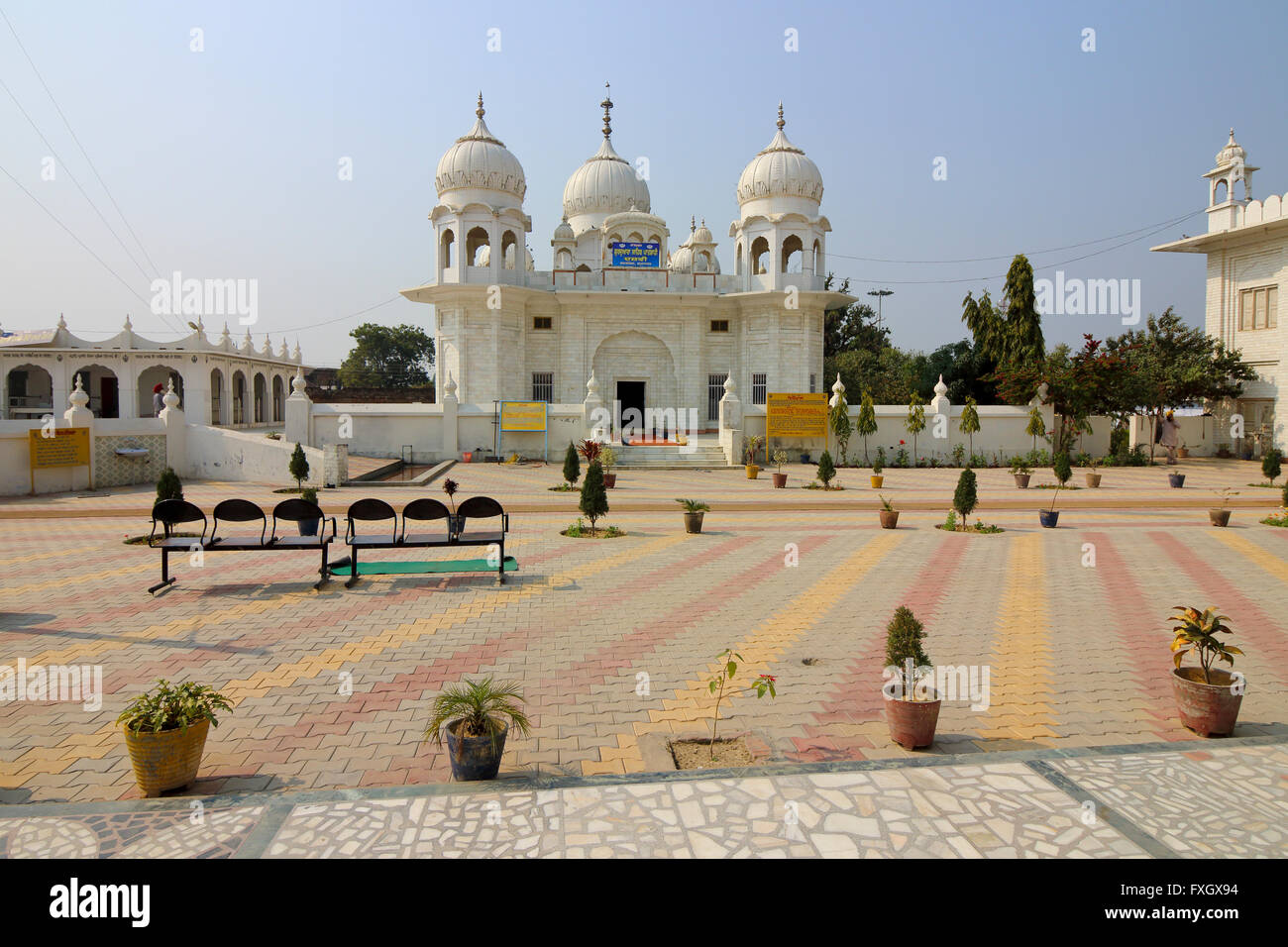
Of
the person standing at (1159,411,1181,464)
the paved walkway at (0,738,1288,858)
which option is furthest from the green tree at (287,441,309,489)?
the person standing at (1159,411,1181,464)

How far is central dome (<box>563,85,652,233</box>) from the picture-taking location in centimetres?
3947

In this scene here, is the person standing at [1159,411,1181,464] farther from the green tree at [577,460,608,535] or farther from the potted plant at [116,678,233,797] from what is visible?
the potted plant at [116,678,233,797]

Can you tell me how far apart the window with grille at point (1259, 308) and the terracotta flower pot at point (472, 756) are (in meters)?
40.1

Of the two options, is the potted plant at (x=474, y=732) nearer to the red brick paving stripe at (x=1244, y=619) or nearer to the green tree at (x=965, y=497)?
the red brick paving stripe at (x=1244, y=619)

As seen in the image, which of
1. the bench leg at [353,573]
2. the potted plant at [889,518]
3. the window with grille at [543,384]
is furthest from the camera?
the window with grille at [543,384]

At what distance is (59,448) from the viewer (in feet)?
64.0

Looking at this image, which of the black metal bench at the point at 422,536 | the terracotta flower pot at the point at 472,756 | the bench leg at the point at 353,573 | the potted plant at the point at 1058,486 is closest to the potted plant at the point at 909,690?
the terracotta flower pot at the point at 472,756

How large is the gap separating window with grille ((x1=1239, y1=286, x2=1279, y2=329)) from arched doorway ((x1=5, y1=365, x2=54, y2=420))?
5246 cm

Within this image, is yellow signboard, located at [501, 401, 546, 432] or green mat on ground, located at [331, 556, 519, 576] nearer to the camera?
green mat on ground, located at [331, 556, 519, 576]

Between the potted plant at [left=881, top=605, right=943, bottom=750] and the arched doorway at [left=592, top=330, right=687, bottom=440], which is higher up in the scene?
the arched doorway at [left=592, top=330, right=687, bottom=440]

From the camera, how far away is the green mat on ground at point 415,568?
31.8 ft
